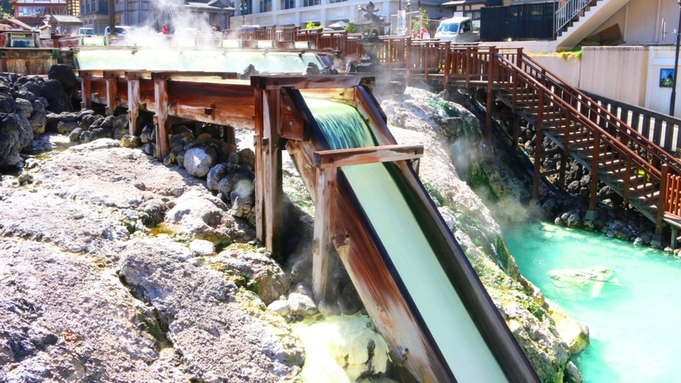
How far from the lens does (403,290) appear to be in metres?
6.22

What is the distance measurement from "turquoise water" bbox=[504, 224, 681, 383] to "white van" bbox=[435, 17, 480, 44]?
59.2 ft

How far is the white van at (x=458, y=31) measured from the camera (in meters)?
32.7

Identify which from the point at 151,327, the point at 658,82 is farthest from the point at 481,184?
the point at 151,327

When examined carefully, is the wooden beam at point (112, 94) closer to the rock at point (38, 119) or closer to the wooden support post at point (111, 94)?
the wooden support post at point (111, 94)

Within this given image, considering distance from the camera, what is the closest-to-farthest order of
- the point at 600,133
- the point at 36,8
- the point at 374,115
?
1. the point at 374,115
2. the point at 600,133
3. the point at 36,8

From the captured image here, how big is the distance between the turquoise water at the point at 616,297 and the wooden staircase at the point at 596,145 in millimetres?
1242

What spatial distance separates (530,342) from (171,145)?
5748 millimetres

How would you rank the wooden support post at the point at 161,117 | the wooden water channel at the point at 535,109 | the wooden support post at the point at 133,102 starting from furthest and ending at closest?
1. the wooden support post at the point at 133,102
2. the wooden water channel at the point at 535,109
3. the wooden support post at the point at 161,117

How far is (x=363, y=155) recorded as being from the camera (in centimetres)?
705

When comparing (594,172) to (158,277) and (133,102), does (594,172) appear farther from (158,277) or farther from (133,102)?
(158,277)

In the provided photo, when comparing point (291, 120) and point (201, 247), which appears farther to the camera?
point (291, 120)

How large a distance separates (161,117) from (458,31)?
25.8m

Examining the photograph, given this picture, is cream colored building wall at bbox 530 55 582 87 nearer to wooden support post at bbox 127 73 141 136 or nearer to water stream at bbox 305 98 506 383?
wooden support post at bbox 127 73 141 136

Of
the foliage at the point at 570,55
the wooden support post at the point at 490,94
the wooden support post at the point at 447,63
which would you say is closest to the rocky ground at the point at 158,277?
the wooden support post at the point at 490,94
